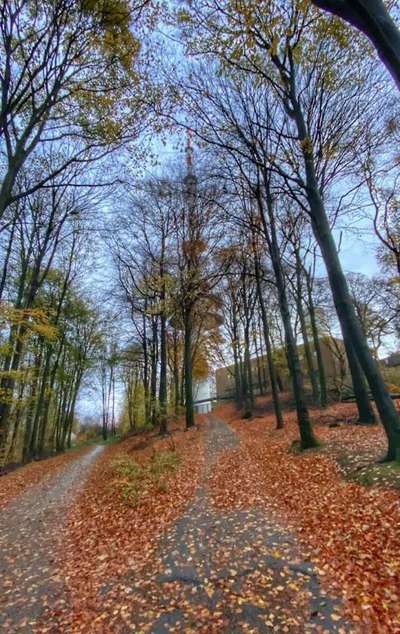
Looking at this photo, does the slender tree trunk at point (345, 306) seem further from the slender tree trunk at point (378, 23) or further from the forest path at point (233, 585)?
the slender tree trunk at point (378, 23)

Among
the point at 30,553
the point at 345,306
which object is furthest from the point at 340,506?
the point at 30,553

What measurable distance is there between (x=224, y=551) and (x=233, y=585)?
742 millimetres

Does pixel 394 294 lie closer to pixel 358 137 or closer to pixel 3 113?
pixel 358 137

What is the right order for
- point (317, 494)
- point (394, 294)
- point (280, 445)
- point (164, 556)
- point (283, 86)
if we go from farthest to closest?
point (394, 294) < point (280, 445) < point (283, 86) < point (317, 494) < point (164, 556)

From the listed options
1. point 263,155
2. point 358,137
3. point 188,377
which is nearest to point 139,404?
point 188,377

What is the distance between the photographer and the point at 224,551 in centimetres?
426

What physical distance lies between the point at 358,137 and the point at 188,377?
12.6 metres

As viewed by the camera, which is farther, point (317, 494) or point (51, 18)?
point (51, 18)

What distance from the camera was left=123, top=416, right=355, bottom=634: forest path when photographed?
298cm

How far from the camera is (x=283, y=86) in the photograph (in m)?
8.09

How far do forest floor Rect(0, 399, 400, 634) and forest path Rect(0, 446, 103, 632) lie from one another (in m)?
0.03

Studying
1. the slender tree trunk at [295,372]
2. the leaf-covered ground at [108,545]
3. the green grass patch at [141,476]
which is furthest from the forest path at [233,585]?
the slender tree trunk at [295,372]

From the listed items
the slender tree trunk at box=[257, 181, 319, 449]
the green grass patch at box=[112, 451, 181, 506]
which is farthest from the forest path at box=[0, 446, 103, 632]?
the slender tree trunk at box=[257, 181, 319, 449]

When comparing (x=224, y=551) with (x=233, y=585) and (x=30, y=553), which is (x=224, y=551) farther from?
(x=30, y=553)
